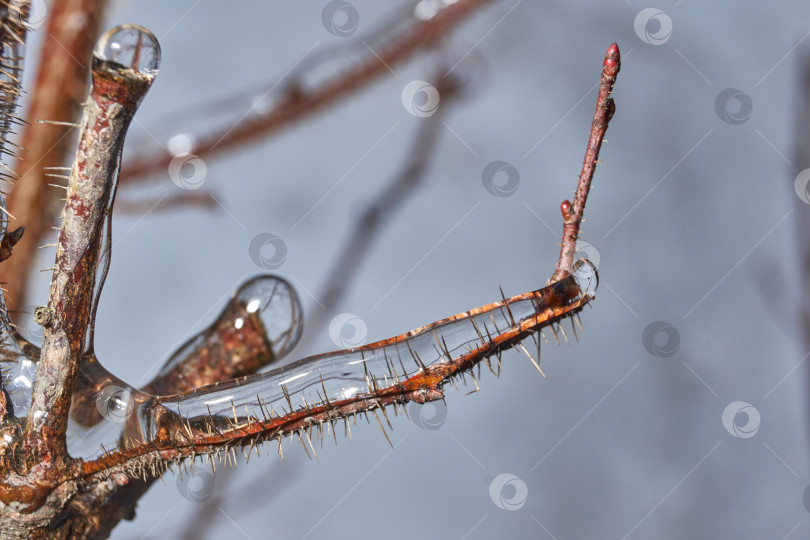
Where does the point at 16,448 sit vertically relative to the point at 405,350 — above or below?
below

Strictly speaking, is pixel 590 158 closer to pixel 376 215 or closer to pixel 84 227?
pixel 84 227

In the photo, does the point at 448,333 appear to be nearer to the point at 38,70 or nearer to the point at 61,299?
the point at 61,299

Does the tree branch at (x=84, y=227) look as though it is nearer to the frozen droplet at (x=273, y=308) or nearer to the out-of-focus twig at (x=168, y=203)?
the frozen droplet at (x=273, y=308)

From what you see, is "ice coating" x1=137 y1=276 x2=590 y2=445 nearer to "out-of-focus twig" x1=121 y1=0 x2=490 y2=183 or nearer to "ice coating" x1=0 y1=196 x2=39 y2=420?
"ice coating" x1=0 y1=196 x2=39 y2=420

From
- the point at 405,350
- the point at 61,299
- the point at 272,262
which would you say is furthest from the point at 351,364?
the point at 272,262

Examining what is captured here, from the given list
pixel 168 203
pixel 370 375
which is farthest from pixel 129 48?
pixel 168 203

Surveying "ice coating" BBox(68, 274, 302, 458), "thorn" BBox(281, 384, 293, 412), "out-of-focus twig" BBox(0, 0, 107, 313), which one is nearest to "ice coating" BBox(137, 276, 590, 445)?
"thorn" BBox(281, 384, 293, 412)

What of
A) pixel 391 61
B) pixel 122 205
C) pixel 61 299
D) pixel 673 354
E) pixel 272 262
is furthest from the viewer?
pixel 673 354

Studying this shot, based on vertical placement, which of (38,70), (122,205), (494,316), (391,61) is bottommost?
(122,205)
